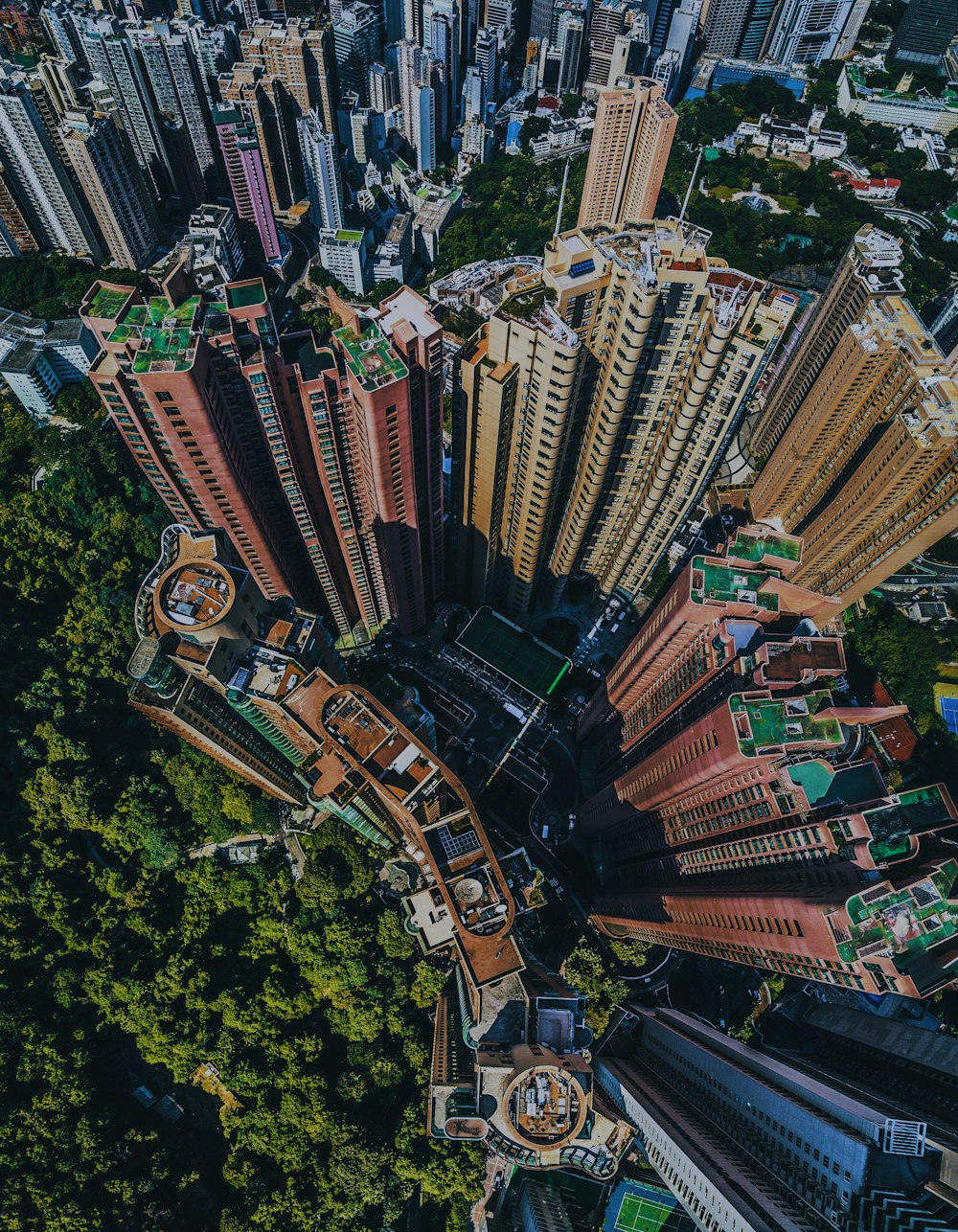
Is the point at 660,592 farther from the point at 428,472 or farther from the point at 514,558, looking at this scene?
the point at 428,472

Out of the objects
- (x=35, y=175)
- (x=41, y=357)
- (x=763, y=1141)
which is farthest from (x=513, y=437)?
(x=35, y=175)

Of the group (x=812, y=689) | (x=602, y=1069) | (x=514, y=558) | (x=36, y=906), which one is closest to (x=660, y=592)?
(x=514, y=558)

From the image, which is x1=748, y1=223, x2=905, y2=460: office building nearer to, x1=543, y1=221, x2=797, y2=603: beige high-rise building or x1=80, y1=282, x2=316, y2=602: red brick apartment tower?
x1=543, y1=221, x2=797, y2=603: beige high-rise building

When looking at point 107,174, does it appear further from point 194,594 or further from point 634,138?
point 194,594

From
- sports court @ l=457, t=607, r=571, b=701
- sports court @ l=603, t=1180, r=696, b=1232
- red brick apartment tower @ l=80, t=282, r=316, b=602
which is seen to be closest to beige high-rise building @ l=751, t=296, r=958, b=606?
sports court @ l=457, t=607, r=571, b=701

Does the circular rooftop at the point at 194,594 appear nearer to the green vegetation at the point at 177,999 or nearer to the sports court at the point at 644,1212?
the green vegetation at the point at 177,999
